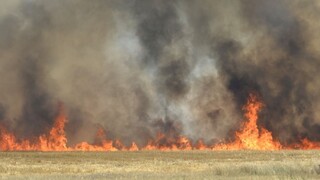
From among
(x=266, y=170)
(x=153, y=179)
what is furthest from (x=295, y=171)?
(x=153, y=179)

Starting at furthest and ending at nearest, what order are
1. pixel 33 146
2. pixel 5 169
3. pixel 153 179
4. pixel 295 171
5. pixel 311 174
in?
pixel 33 146 → pixel 5 169 → pixel 295 171 → pixel 311 174 → pixel 153 179

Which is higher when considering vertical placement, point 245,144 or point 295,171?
point 245,144

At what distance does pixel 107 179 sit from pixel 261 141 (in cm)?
8508

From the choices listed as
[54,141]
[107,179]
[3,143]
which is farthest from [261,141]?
[107,179]

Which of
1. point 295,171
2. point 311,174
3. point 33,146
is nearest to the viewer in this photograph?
point 311,174

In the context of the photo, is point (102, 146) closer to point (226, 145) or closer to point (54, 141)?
point (54, 141)

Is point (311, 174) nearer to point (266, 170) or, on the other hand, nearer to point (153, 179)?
point (266, 170)

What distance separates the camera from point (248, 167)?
36438 millimetres

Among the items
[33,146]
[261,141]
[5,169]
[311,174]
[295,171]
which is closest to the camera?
[311,174]

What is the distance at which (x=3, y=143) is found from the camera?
4560 inches

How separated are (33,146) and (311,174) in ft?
317

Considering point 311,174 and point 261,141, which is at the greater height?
point 261,141

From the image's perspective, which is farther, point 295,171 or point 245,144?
point 245,144

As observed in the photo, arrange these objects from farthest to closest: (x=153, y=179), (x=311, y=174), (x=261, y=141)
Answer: (x=261, y=141) → (x=311, y=174) → (x=153, y=179)
